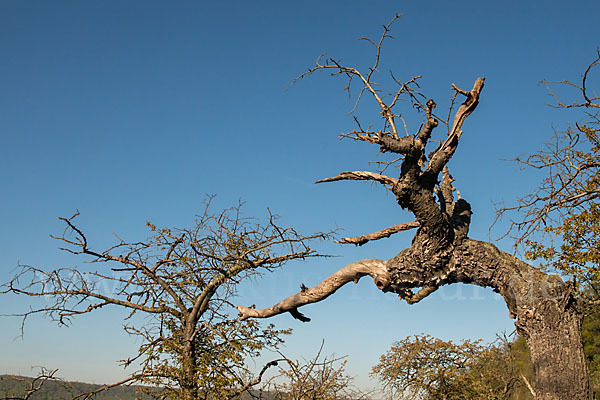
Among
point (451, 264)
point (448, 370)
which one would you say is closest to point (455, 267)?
point (451, 264)

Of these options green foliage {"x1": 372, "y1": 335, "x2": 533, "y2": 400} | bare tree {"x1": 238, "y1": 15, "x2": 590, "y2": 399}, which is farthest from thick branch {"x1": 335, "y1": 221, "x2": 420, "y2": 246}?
green foliage {"x1": 372, "y1": 335, "x2": 533, "y2": 400}

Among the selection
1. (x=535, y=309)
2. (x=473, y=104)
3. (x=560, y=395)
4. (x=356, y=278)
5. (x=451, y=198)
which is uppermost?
(x=473, y=104)

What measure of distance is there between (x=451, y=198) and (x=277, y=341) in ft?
13.7

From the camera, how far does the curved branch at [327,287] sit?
24.1 ft

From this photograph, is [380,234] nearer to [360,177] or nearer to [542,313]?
[360,177]

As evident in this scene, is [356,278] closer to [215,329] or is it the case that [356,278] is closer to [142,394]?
[215,329]

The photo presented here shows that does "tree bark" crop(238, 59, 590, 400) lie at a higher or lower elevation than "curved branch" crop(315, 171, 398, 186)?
lower

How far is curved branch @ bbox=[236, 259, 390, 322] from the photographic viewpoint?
24.1 feet

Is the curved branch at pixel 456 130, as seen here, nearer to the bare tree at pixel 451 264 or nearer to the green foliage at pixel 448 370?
the bare tree at pixel 451 264

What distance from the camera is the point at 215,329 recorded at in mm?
9094

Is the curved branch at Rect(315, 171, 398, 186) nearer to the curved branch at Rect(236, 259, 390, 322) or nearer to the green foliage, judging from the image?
the curved branch at Rect(236, 259, 390, 322)

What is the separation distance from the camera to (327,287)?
7.93 meters

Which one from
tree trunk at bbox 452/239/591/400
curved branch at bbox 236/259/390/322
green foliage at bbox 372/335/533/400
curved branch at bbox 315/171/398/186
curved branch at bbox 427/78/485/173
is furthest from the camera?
green foliage at bbox 372/335/533/400

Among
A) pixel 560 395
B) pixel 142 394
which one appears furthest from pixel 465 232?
pixel 142 394
